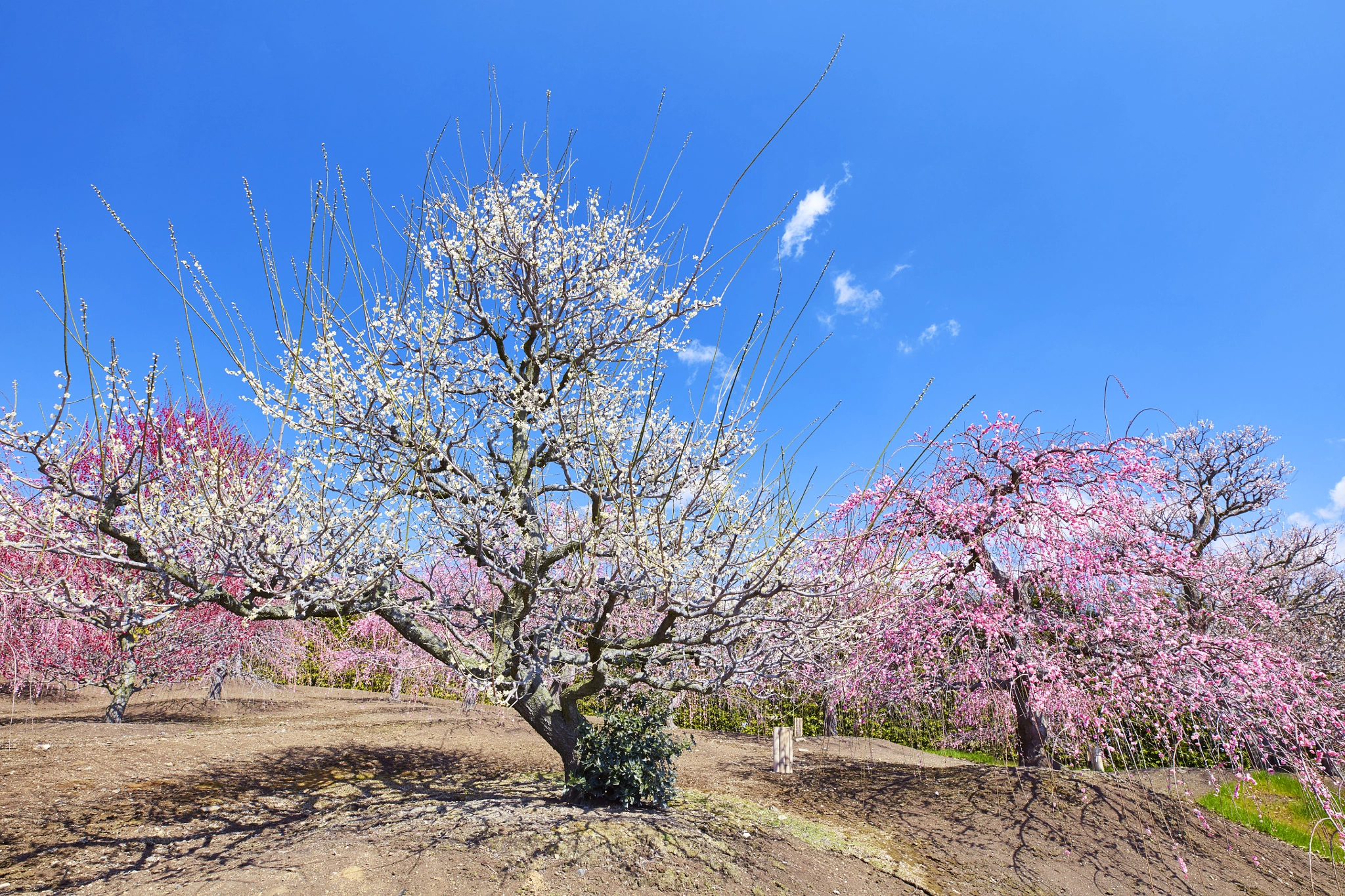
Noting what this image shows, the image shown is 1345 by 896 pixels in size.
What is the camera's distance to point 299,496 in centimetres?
488

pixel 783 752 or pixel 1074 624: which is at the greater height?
pixel 1074 624

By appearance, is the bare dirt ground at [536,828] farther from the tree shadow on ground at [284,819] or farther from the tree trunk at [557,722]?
the tree trunk at [557,722]

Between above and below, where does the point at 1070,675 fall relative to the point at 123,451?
below

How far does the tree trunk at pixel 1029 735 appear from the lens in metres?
7.11

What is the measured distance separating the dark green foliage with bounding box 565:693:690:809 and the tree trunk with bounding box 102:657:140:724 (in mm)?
8885

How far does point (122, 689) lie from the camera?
9.77m

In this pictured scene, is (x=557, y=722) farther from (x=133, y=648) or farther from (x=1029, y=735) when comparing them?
(x=133, y=648)

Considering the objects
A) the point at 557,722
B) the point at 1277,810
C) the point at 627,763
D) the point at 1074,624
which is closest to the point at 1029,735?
the point at 1074,624

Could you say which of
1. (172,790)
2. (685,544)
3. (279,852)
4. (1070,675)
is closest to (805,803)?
(1070,675)

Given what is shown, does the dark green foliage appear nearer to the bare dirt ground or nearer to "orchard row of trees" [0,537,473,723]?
the bare dirt ground

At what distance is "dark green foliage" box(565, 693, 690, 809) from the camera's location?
546 cm

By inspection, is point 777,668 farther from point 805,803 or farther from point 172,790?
point 172,790

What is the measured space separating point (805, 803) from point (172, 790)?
649cm

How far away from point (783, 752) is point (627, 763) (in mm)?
3623
